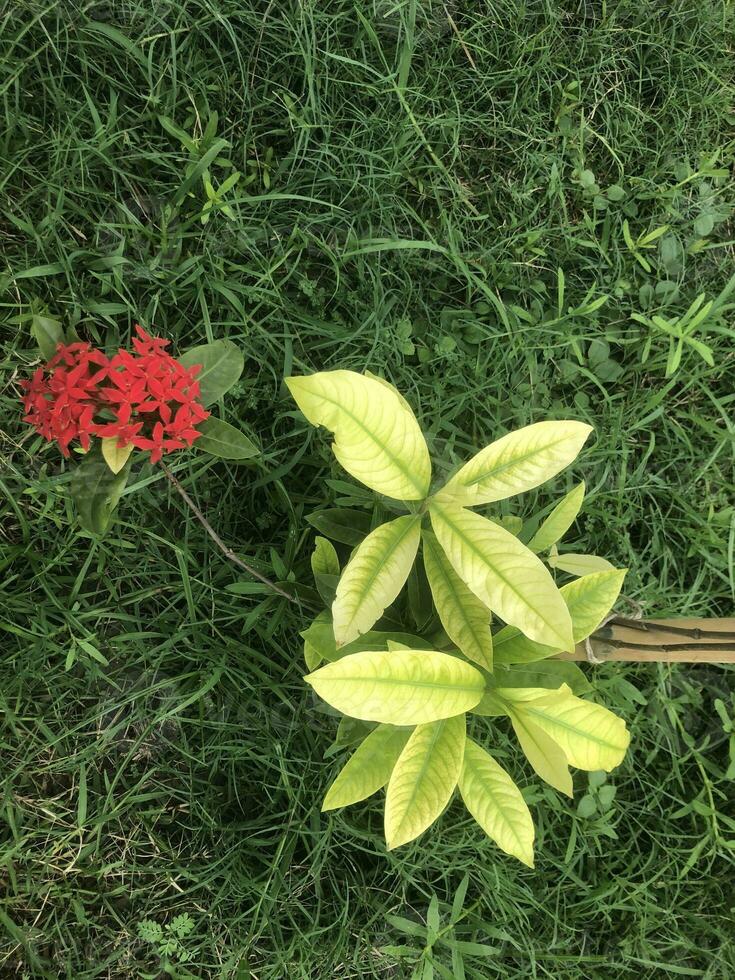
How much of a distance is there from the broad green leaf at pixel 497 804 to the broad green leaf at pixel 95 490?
951mm

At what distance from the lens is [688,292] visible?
2.34 metres

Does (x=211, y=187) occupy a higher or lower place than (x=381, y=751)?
higher

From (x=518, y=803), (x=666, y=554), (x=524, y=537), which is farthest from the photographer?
(x=666, y=554)

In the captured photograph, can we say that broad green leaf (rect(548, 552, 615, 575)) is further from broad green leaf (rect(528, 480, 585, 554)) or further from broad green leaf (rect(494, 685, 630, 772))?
broad green leaf (rect(494, 685, 630, 772))

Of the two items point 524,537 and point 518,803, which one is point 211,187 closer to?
point 524,537

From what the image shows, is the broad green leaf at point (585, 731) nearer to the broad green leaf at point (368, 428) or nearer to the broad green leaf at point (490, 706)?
the broad green leaf at point (490, 706)

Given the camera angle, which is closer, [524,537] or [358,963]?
[524,537]

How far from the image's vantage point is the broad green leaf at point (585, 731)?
4.42ft

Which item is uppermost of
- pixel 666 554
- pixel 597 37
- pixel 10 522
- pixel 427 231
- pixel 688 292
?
Result: pixel 597 37

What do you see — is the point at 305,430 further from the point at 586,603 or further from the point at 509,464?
the point at 586,603

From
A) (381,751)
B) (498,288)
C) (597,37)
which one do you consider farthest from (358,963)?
(597,37)

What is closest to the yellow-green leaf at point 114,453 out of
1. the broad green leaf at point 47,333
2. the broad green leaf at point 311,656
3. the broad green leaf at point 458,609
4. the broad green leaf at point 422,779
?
the broad green leaf at point 47,333

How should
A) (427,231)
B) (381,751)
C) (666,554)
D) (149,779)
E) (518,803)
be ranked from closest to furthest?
(518,803) < (381,751) < (149,779) < (427,231) < (666,554)

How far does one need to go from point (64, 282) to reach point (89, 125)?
0.40 meters
